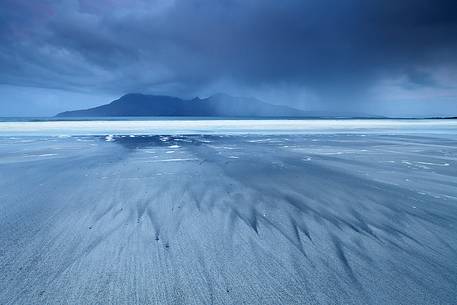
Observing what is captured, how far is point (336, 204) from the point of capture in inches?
162

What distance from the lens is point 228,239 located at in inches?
118

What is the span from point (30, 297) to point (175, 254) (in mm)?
1149

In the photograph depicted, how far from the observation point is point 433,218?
11.5ft

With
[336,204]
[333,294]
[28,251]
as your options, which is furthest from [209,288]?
[336,204]

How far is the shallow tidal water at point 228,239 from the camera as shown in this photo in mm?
2105

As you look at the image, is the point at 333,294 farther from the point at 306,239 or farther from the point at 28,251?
the point at 28,251

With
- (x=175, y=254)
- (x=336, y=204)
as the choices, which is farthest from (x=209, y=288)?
(x=336, y=204)

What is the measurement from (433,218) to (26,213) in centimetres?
543

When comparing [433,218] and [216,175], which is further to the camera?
[216,175]

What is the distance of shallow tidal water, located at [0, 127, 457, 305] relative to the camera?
2.11 metres

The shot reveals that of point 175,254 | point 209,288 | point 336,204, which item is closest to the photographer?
point 209,288

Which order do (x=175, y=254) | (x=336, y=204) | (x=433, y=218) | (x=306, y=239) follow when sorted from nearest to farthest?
(x=175, y=254) → (x=306, y=239) → (x=433, y=218) → (x=336, y=204)

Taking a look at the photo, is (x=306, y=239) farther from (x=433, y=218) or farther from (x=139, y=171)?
(x=139, y=171)

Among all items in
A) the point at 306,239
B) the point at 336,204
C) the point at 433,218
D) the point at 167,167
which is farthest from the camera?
the point at 167,167
